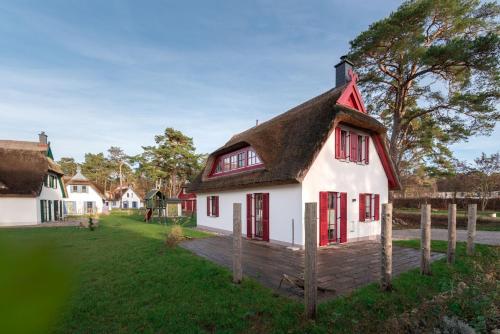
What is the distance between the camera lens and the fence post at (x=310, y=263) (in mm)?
4773

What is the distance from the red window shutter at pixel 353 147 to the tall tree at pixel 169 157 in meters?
29.9

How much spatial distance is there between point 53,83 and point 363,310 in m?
6.14

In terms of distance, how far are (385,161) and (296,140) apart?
18.0ft

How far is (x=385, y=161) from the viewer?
1359 centimetres

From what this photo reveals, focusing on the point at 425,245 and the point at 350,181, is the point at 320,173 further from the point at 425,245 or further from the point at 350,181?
the point at 425,245

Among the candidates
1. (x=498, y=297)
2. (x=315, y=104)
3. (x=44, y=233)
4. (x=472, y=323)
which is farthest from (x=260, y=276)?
(x=315, y=104)

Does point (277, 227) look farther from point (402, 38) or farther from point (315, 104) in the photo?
point (402, 38)

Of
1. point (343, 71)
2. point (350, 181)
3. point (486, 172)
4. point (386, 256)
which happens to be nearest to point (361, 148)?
point (350, 181)

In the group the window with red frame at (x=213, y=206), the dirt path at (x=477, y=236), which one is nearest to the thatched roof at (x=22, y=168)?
the window with red frame at (x=213, y=206)

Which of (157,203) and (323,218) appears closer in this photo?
(323,218)

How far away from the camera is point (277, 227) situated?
36.6 ft

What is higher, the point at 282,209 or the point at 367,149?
the point at 367,149

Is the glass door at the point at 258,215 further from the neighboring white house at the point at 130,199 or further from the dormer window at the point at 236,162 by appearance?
the neighboring white house at the point at 130,199

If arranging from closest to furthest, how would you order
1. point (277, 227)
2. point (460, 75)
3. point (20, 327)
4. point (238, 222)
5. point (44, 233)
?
point (20, 327) < point (44, 233) < point (238, 222) < point (277, 227) < point (460, 75)
